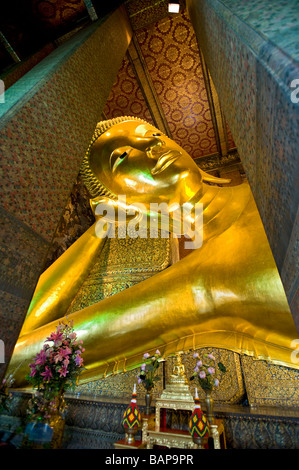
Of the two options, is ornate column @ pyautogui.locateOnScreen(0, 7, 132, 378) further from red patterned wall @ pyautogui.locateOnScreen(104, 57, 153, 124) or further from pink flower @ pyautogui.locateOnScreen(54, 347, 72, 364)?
red patterned wall @ pyautogui.locateOnScreen(104, 57, 153, 124)

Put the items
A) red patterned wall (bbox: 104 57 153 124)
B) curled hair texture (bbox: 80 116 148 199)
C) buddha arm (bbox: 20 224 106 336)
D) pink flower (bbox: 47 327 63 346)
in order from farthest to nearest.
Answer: red patterned wall (bbox: 104 57 153 124) < curled hair texture (bbox: 80 116 148 199) < buddha arm (bbox: 20 224 106 336) < pink flower (bbox: 47 327 63 346)

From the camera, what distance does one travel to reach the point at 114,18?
83.6 inches

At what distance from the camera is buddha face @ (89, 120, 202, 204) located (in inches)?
88.5

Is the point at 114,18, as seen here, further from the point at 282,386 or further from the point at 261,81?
the point at 282,386

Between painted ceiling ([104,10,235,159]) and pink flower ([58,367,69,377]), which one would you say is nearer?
pink flower ([58,367,69,377])

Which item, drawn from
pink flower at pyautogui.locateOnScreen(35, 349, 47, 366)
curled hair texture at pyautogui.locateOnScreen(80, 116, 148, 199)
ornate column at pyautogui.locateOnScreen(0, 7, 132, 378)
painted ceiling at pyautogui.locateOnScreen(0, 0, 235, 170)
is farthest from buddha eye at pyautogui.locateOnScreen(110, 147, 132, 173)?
pink flower at pyautogui.locateOnScreen(35, 349, 47, 366)

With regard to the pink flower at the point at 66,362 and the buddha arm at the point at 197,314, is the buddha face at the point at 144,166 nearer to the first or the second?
the buddha arm at the point at 197,314

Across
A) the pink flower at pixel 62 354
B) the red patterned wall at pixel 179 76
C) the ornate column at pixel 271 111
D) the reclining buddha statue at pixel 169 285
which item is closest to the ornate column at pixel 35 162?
the pink flower at pixel 62 354

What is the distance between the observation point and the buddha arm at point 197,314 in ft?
4.87

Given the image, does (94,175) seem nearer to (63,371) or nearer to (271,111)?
(63,371)

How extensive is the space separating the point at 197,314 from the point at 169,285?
305 millimetres

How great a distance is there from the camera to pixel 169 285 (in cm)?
186

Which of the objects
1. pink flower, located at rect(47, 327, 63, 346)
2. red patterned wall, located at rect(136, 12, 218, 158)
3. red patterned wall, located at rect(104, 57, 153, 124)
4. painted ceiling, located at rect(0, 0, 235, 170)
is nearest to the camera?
pink flower, located at rect(47, 327, 63, 346)

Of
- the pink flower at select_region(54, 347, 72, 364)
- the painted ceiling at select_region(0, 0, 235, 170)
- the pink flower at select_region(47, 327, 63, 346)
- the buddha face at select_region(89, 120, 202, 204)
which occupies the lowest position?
the pink flower at select_region(54, 347, 72, 364)
